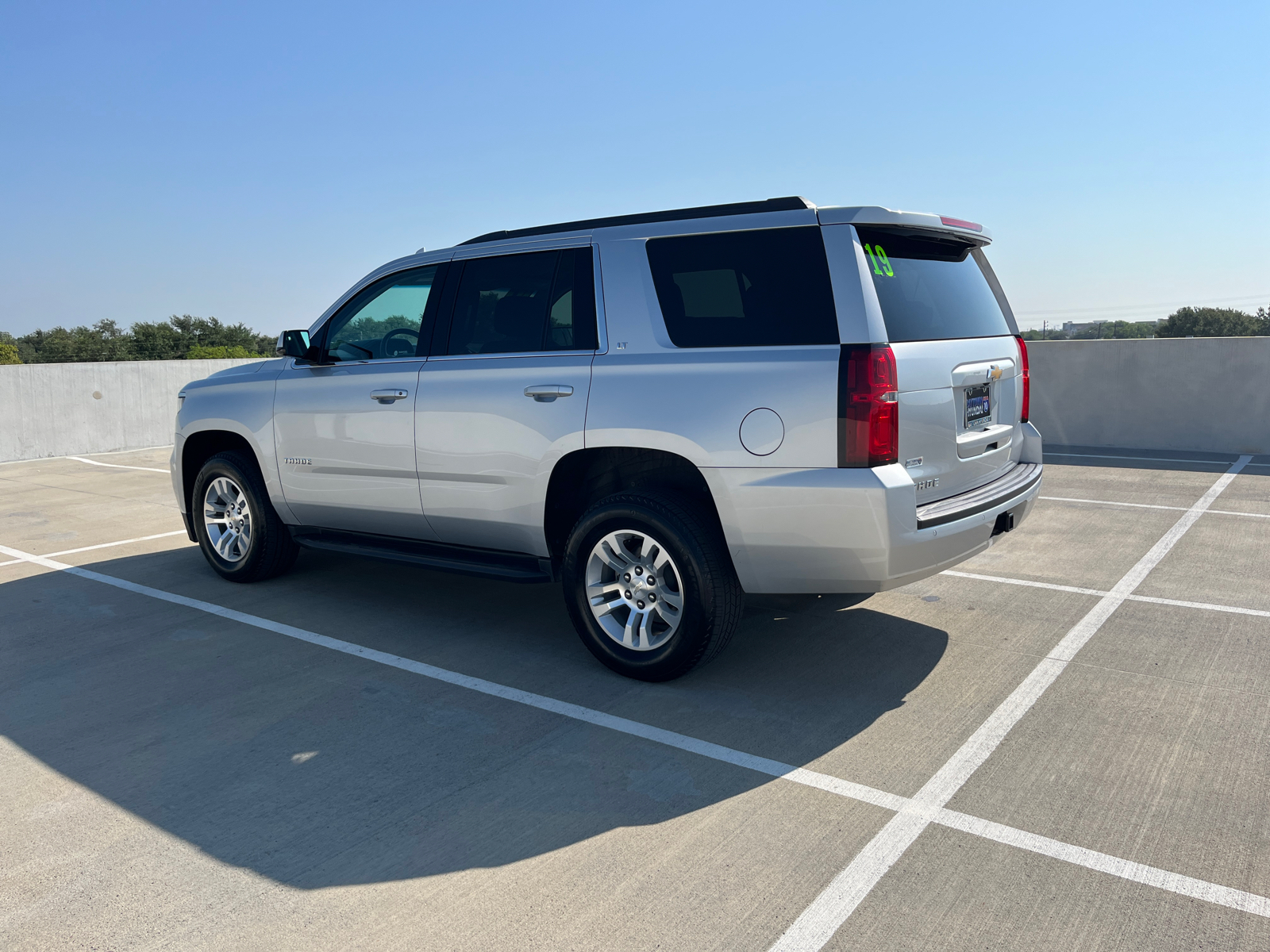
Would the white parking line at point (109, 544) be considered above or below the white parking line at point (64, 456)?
below

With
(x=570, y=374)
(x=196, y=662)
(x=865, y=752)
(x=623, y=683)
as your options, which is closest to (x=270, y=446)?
(x=196, y=662)

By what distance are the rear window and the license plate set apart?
258mm

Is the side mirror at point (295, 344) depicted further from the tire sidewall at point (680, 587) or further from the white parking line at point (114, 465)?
the white parking line at point (114, 465)

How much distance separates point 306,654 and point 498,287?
2191 millimetres

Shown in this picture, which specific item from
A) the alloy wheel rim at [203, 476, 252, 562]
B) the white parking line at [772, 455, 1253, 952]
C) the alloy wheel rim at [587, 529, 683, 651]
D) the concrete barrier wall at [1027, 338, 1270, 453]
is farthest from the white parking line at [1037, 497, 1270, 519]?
the alloy wheel rim at [203, 476, 252, 562]

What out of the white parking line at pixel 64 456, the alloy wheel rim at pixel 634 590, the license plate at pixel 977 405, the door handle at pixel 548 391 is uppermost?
the door handle at pixel 548 391

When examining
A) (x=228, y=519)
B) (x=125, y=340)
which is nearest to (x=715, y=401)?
(x=228, y=519)

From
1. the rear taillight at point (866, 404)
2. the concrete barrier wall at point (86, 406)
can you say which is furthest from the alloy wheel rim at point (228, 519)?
the concrete barrier wall at point (86, 406)

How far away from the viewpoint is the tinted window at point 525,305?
15.3 ft

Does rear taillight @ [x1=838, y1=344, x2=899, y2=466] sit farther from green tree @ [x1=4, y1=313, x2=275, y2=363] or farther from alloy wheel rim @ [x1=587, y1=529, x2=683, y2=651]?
green tree @ [x1=4, y1=313, x2=275, y2=363]

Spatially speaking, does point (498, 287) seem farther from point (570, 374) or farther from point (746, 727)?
point (746, 727)

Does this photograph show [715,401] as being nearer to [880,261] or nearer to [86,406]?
[880,261]

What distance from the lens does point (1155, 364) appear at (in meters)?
13.3

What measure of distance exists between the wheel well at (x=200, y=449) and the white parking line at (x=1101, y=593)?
184 inches
